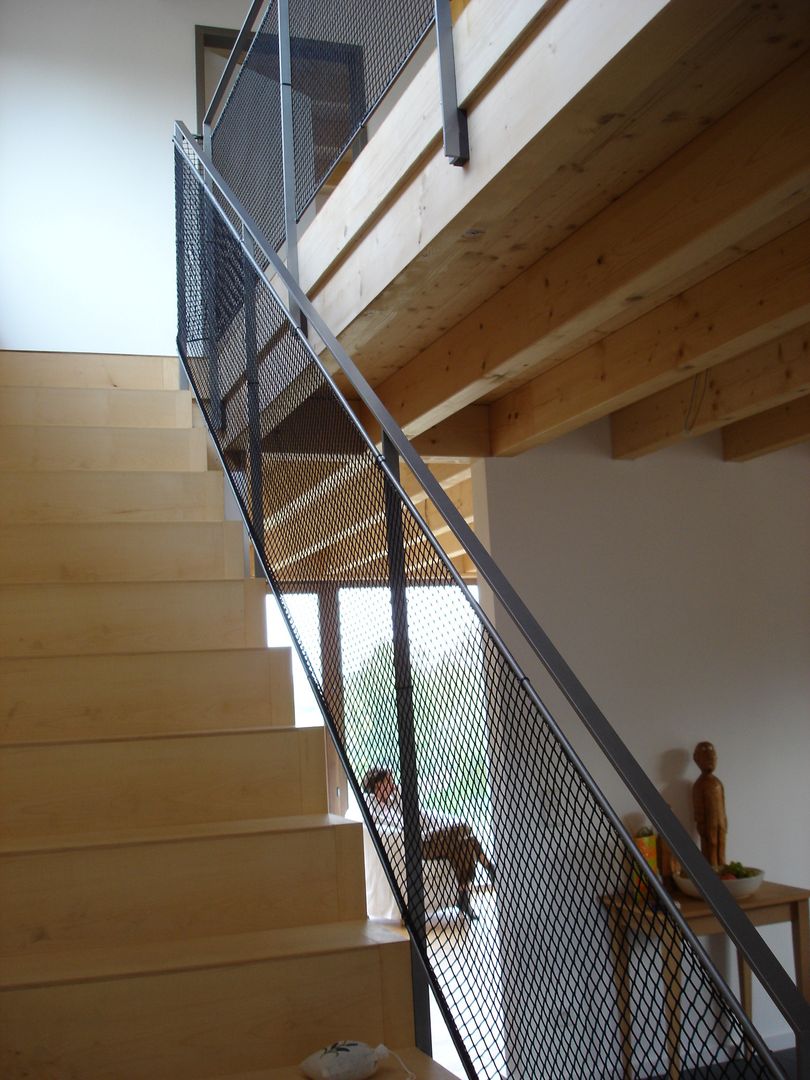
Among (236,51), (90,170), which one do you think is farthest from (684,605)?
(90,170)

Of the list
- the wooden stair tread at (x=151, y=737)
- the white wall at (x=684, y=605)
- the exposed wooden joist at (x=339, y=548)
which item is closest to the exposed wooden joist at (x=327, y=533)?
the exposed wooden joist at (x=339, y=548)

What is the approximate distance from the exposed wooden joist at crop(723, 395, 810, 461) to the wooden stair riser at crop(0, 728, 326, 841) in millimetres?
2614

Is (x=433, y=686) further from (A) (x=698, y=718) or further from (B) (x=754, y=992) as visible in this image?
(B) (x=754, y=992)

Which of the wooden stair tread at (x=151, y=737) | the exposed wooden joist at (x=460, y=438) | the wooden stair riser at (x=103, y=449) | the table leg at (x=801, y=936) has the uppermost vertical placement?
the exposed wooden joist at (x=460, y=438)

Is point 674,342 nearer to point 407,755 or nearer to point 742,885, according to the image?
point 407,755

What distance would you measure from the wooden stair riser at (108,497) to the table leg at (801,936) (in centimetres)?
269

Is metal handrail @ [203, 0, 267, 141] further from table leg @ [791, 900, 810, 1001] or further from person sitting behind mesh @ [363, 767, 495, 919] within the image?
table leg @ [791, 900, 810, 1001]

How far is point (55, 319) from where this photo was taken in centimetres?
530

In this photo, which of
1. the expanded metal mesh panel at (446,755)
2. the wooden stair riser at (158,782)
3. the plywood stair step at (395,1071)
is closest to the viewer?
the expanded metal mesh panel at (446,755)

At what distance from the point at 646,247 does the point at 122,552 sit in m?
1.66

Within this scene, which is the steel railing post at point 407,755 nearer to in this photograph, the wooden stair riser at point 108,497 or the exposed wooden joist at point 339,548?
the exposed wooden joist at point 339,548

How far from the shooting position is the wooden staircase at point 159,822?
1.69m

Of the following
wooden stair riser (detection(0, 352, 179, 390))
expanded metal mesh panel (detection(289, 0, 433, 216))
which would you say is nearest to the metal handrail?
expanded metal mesh panel (detection(289, 0, 433, 216))

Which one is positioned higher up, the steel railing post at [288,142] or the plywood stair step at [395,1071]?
the steel railing post at [288,142]
